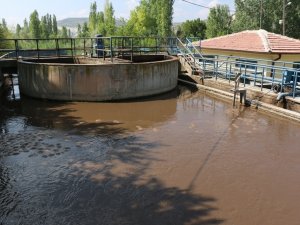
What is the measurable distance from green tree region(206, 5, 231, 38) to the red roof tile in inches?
969

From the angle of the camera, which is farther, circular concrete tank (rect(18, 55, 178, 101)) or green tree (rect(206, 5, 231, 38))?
green tree (rect(206, 5, 231, 38))

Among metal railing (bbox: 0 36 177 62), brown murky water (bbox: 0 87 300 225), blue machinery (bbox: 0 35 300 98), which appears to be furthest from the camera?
metal railing (bbox: 0 36 177 62)

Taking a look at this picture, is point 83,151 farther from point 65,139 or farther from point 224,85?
point 224,85

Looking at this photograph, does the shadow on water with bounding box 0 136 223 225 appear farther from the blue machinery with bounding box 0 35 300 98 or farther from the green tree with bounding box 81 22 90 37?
the green tree with bounding box 81 22 90 37

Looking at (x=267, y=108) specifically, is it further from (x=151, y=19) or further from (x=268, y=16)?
(x=151, y=19)

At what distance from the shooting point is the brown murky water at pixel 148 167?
596cm

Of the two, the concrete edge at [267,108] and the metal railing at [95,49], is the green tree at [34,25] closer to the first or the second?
the metal railing at [95,49]

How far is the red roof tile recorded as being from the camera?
57.6 ft

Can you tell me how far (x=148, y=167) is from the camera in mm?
7852

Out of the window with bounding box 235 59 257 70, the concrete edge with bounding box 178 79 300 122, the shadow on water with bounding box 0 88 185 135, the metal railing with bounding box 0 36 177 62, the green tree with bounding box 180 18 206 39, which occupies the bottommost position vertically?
the shadow on water with bounding box 0 88 185 135

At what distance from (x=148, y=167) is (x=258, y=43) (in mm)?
13275

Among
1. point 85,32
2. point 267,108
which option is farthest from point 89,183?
point 85,32

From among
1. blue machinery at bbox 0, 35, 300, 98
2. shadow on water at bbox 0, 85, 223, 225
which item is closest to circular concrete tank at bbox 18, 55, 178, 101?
blue machinery at bbox 0, 35, 300, 98

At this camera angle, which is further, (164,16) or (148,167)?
(164,16)
